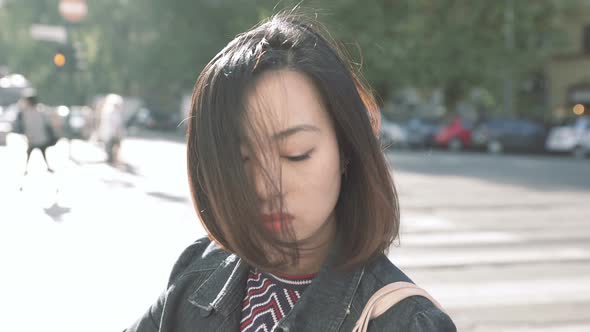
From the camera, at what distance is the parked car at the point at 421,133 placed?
110 ft

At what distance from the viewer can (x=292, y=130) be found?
1.34 meters

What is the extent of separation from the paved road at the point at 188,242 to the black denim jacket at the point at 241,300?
11.5ft

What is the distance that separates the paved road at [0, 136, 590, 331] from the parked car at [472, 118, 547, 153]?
43.7 feet

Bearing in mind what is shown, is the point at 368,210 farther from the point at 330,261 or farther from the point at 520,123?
the point at 520,123

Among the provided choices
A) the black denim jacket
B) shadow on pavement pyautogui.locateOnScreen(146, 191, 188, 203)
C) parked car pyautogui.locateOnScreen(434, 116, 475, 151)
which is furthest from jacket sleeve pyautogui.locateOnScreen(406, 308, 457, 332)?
parked car pyautogui.locateOnScreen(434, 116, 475, 151)

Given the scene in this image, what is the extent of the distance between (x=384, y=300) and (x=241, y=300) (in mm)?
315

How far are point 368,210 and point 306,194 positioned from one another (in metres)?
0.13

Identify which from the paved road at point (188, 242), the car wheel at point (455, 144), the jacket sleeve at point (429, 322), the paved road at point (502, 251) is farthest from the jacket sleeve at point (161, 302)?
→ the car wheel at point (455, 144)

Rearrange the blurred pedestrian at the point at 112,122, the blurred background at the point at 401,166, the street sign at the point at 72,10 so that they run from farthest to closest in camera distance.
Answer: the blurred pedestrian at the point at 112,122
the street sign at the point at 72,10
the blurred background at the point at 401,166

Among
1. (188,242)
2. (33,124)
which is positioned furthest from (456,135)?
(188,242)

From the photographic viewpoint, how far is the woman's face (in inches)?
52.1

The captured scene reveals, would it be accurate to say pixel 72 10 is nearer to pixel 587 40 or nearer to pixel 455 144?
pixel 455 144

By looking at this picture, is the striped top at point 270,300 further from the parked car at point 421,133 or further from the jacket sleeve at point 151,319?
the parked car at point 421,133

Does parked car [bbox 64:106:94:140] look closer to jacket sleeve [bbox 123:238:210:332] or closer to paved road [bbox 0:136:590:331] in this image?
paved road [bbox 0:136:590:331]
